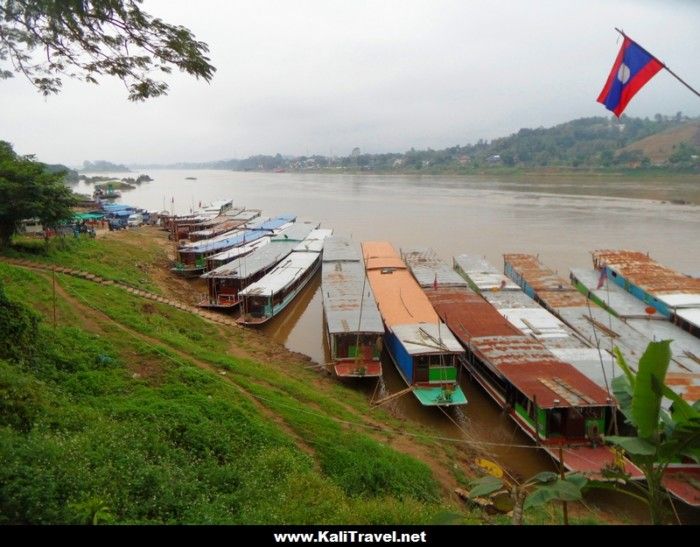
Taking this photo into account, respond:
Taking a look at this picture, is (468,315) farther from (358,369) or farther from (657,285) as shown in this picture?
(657,285)

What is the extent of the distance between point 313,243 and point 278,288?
34.4 ft

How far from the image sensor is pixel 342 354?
15.0m

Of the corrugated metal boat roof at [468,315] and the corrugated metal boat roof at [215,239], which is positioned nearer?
the corrugated metal boat roof at [468,315]

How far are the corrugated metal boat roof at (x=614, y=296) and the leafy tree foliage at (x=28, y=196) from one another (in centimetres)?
2126

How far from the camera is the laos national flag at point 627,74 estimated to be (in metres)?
7.47

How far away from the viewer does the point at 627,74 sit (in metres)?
7.80

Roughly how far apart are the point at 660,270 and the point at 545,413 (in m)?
14.7

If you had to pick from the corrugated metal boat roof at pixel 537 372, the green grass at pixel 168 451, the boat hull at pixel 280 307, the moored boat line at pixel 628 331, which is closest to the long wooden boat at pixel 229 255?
the boat hull at pixel 280 307

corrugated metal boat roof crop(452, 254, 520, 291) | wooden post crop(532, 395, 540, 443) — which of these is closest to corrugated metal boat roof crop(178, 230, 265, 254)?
corrugated metal boat roof crop(452, 254, 520, 291)

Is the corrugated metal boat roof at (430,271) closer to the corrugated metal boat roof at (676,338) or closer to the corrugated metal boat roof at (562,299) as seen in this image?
the corrugated metal boat roof at (562,299)

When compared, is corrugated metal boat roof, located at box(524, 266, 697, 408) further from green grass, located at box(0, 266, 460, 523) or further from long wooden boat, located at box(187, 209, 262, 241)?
long wooden boat, located at box(187, 209, 262, 241)

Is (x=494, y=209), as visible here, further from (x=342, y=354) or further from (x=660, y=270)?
(x=342, y=354)

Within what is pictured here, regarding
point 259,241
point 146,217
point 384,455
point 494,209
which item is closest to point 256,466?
point 384,455

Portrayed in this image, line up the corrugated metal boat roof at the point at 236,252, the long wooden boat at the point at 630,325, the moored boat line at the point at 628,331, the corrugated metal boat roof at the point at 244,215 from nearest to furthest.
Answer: the long wooden boat at the point at 630,325
the moored boat line at the point at 628,331
the corrugated metal boat roof at the point at 236,252
the corrugated metal boat roof at the point at 244,215
